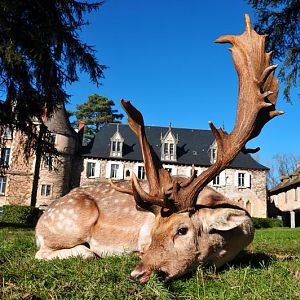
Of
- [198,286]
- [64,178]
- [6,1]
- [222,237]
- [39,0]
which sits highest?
[39,0]

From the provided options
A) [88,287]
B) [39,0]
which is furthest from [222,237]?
[39,0]

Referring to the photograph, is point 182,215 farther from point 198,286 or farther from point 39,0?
point 39,0

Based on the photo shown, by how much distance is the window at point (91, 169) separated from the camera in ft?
143

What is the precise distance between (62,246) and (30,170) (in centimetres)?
3798

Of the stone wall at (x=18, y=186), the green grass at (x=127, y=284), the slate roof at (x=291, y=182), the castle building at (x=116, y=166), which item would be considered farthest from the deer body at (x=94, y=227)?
the stone wall at (x=18, y=186)

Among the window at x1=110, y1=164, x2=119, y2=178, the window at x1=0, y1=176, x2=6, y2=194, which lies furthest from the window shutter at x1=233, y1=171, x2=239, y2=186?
the window at x1=0, y1=176, x2=6, y2=194

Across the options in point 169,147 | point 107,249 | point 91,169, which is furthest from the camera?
point 169,147

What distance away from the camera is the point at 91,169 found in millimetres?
43875

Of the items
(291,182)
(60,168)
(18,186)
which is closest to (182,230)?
(60,168)

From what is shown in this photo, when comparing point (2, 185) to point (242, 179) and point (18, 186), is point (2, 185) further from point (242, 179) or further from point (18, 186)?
point (242, 179)

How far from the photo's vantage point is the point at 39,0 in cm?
1327

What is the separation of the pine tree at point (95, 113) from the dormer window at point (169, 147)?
616 inches

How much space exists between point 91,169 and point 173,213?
4067cm

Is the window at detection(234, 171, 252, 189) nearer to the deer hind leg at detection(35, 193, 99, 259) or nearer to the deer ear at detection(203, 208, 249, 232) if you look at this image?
the deer hind leg at detection(35, 193, 99, 259)
